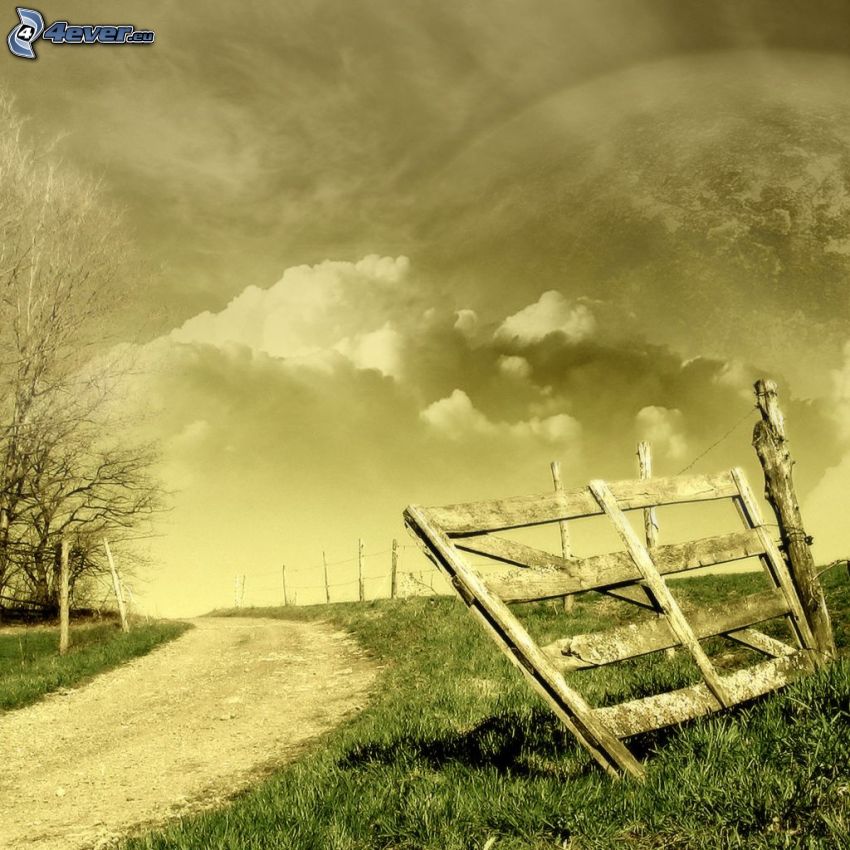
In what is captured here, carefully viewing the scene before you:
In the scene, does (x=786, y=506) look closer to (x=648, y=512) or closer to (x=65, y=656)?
(x=648, y=512)

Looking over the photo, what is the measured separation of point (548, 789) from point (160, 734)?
7.28 m

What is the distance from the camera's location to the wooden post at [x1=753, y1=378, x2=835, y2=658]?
6.09 meters

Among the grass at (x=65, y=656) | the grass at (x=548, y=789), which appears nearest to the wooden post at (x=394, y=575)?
the grass at (x=65, y=656)

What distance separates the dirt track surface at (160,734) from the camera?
6.55 metres

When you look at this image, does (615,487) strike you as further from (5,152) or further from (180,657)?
(5,152)

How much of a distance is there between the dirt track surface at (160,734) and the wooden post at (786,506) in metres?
5.74

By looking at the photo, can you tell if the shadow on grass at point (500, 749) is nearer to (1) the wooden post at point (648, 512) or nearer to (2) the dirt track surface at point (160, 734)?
(2) the dirt track surface at point (160, 734)

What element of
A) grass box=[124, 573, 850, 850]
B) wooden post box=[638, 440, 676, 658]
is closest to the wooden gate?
grass box=[124, 573, 850, 850]

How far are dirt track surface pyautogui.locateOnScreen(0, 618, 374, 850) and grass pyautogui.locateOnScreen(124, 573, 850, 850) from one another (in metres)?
1.44

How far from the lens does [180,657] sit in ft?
52.4

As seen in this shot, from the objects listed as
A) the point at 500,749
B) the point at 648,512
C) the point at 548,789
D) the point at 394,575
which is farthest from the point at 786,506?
the point at 394,575

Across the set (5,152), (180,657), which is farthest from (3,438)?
(180,657)

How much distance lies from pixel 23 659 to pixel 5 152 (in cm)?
1735

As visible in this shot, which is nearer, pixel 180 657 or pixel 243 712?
pixel 243 712
